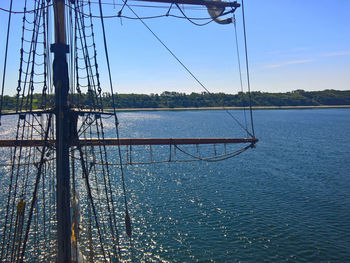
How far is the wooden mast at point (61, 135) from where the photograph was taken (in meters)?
7.55

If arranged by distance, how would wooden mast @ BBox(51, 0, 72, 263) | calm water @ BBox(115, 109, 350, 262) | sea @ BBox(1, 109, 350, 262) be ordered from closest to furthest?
1. wooden mast @ BBox(51, 0, 72, 263)
2. sea @ BBox(1, 109, 350, 262)
3. calm water @ BBox(115, 109, 350, 262)

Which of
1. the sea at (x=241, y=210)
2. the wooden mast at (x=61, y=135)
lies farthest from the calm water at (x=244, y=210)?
the wooden mast at (x=61, y=135)

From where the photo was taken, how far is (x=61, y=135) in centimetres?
748

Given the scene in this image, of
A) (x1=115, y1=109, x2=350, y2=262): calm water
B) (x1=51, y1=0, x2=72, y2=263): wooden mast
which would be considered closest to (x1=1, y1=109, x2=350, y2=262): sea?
(x1=115, y1=109, x2=350, y2=262): calm water

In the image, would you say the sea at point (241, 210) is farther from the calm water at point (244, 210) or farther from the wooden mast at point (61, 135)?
the wooden mast at point (61, 135)

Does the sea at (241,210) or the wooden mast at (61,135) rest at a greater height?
the wooden mast at (61,135)

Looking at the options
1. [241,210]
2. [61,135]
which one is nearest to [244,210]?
[241,210]

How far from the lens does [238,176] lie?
111 feet

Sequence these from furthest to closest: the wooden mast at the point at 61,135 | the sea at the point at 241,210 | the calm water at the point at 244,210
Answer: the calm water at the point at 244,210 < the sea at the point at 241,210 < the wooden mast at the point at 61,135

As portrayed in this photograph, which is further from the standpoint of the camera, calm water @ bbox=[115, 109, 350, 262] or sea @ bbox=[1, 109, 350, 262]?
calm water @ bbox=[115, 109, 350, 262]

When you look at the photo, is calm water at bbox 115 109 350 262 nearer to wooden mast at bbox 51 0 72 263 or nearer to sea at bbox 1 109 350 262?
sea at bbox 1 109 350 262

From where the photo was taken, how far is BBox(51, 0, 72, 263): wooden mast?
297 inches

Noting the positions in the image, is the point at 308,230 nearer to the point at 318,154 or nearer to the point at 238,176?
the point at 238,176

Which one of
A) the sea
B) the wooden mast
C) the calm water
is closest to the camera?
the wooden mast
